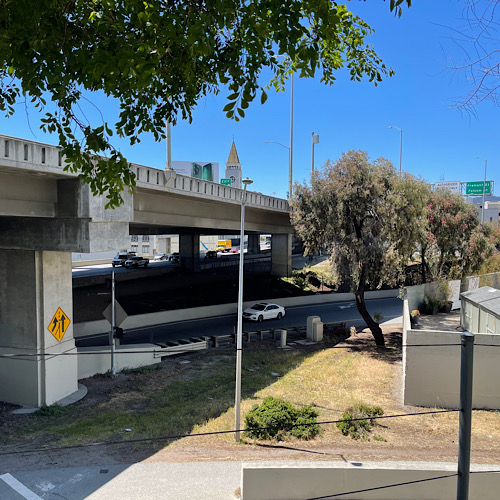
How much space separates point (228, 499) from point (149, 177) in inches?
538

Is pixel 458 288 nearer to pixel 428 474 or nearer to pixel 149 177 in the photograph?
pixel 149 177

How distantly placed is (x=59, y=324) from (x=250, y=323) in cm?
1762

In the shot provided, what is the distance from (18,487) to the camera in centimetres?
1099

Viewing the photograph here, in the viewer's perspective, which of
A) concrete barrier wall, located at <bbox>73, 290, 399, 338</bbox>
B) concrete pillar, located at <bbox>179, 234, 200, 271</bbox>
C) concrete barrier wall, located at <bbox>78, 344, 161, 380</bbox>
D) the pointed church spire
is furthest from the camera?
the pointed church spire

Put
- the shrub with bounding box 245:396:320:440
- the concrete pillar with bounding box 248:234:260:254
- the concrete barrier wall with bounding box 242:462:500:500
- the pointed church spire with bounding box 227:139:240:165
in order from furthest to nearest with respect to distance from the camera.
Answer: the pointed church spire with bounding box 227:139:240:165
the concrete pillar with bounding box 248:234:260:254
the shrub with bounding box 245:396:320:440
the concrete barrier wall with bounding box 242:462:500:500

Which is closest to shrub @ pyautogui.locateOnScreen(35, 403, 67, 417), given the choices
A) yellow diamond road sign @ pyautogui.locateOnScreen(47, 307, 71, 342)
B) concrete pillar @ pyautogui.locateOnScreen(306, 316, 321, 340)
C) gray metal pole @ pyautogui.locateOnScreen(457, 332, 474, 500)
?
yellow diamond road sign @ pyautogui.locateOnScreen(47, 307, 71, 342)

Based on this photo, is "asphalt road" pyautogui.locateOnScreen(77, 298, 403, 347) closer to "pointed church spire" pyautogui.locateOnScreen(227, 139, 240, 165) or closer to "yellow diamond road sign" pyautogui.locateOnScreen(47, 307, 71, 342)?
"yellow diamond road sign" pyautogui.locateOnScreen(47, 307, 71, 342)

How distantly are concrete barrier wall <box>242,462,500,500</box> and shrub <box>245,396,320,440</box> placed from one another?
3864mm

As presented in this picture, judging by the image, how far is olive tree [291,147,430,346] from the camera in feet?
77.5

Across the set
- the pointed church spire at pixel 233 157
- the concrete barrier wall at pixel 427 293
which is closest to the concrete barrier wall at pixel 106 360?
the concrete barrier wall at pixel 427 293

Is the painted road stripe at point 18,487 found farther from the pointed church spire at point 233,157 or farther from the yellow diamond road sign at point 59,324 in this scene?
the pointed church spire at point 233,157

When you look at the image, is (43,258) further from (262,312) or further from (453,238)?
(453,238)

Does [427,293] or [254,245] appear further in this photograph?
[254,245]

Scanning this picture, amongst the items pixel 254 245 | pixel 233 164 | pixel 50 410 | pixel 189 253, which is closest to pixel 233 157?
pixel 233 164
